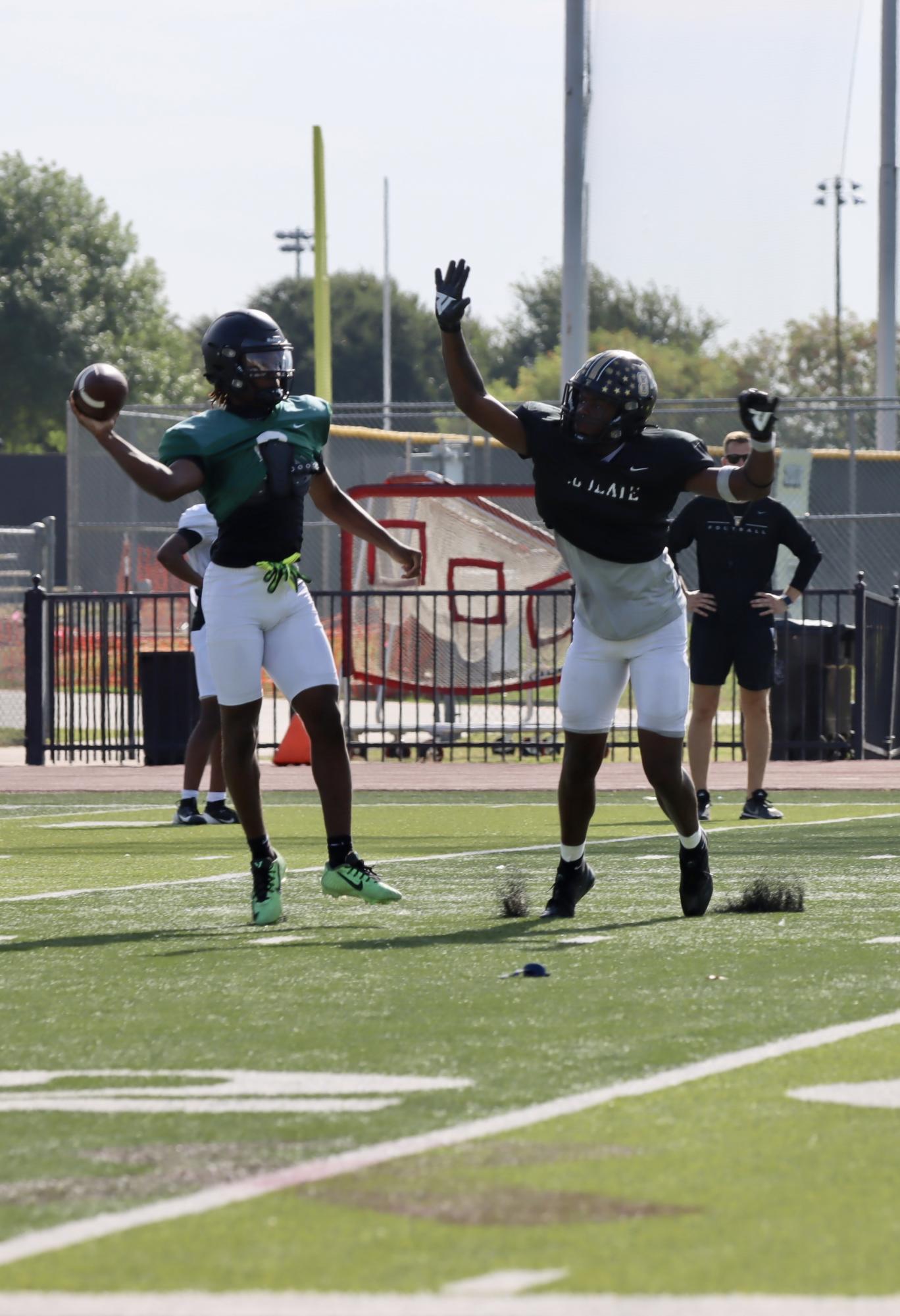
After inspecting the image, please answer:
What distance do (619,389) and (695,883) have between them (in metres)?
1.65

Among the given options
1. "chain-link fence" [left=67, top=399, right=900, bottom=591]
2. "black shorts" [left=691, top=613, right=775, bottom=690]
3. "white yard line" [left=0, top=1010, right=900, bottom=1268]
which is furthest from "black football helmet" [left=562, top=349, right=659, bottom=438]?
"chain-link fence" [left=67, top=399, right=900, bottom=591]

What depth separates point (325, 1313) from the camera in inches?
128

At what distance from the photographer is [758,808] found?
1260cm

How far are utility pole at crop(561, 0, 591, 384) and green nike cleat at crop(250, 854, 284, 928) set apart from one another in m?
Result: 14.0

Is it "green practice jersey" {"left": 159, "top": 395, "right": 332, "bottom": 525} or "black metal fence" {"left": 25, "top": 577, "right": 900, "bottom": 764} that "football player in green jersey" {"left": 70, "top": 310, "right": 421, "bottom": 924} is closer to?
"green practice jersey" {"left": 159, "top": 395, "right": 332, "bottom": 525}

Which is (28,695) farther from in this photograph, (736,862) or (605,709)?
(605,709)

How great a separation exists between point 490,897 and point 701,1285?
536cm

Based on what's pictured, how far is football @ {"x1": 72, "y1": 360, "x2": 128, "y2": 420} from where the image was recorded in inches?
294

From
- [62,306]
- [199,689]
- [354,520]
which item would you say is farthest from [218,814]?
[62,306]

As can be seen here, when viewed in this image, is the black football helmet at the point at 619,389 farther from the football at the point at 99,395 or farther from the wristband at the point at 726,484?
the football at the point at 99,395

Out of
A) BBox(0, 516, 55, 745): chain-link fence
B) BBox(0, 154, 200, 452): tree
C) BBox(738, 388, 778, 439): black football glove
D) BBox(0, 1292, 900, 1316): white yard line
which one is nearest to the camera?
BBox(0, 1292, 900, 1316): white yard line

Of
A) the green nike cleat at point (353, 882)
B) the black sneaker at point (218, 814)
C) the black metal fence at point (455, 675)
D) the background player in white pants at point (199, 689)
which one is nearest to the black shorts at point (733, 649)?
the background player in white pants at point (199, 689)

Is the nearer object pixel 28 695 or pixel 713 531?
pixel 713 531

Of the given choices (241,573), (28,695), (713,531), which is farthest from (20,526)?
(241,573)
